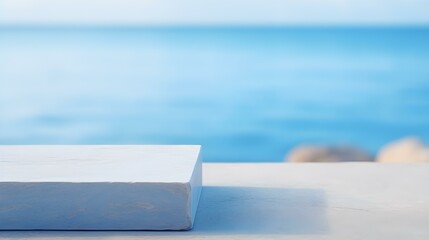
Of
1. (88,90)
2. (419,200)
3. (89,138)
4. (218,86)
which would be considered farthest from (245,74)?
(419,200)

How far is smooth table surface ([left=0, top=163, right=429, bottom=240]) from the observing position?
3.80 feet

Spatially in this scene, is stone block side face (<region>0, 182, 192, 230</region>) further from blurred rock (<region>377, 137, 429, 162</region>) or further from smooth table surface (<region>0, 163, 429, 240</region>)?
blurred rock (<region>377, 137, 429, 162</region>)

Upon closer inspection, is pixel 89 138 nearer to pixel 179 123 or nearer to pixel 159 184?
pixel 179 123

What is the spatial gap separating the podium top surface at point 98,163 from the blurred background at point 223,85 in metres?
2.96

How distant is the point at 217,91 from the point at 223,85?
0.42m

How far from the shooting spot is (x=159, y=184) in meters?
1.13

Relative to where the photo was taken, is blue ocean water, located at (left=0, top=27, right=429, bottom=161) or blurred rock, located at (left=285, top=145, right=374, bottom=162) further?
blue ocean water, located at (left=0, top=27, right=429, bottom=161)

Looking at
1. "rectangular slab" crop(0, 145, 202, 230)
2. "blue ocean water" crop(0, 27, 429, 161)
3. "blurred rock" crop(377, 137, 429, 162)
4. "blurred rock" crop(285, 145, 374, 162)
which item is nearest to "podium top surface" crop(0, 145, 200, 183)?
"rectangular slab" crop(0, 145, 202, 230)

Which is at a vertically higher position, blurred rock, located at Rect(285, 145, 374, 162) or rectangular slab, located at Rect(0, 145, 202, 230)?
rectangular slab, located at Rect(0, 145, 202, 230)

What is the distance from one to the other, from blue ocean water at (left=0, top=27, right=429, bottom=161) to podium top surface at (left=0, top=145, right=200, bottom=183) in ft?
20.3

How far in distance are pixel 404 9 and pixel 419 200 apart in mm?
8985

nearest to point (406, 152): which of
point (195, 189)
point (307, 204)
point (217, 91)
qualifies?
point (307, 204)

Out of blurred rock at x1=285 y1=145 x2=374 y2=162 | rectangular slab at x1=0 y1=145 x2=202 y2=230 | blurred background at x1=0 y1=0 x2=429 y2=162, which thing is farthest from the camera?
blurred background at x1=0 y1=0 x2=429 y2=162

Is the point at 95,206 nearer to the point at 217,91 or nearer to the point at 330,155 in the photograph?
the point at 330,155
